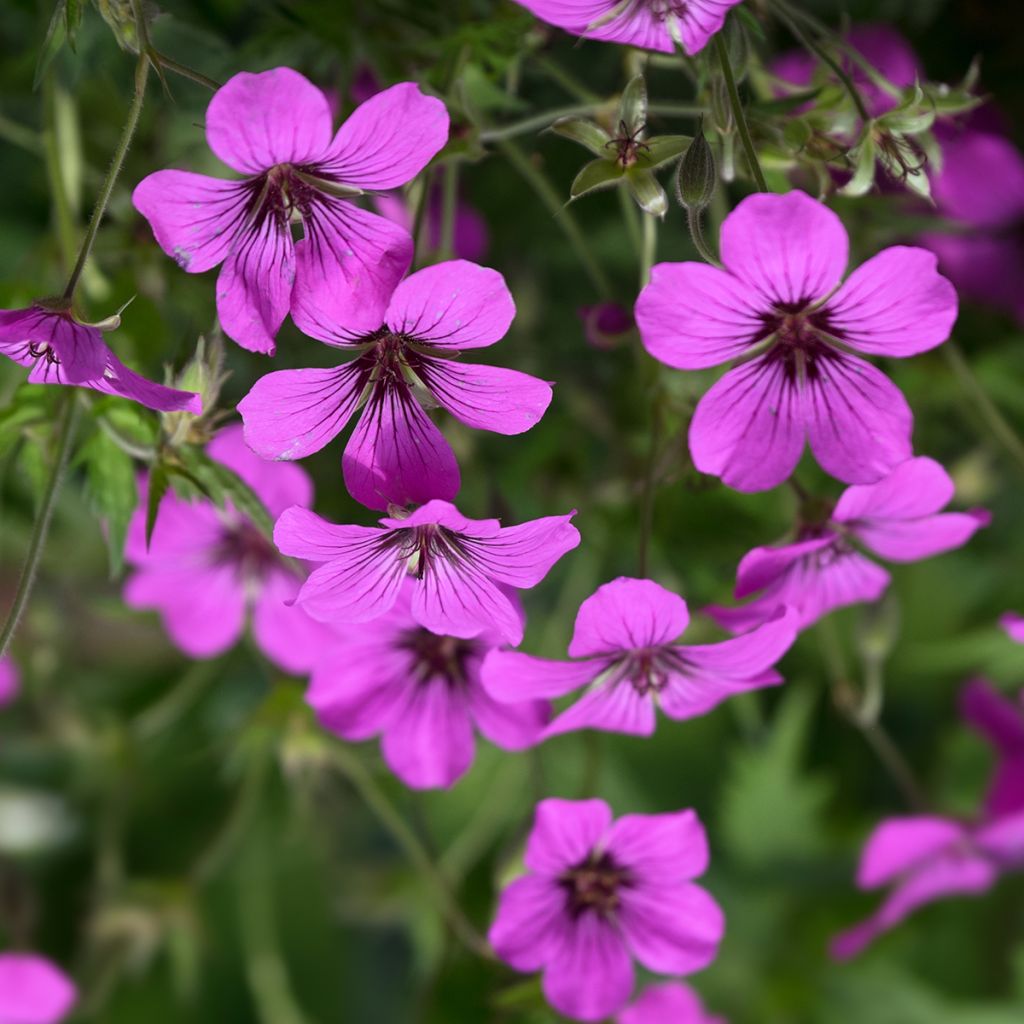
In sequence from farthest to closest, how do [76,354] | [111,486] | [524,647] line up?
[524,647] < [111,486] < [76,354]

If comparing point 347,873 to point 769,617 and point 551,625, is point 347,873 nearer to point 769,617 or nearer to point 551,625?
point 551,625

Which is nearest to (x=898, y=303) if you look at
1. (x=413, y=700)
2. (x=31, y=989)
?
(x=413, y=700)

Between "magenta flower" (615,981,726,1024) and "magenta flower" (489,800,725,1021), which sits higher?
"magenta flower" (489,800,725,1021)

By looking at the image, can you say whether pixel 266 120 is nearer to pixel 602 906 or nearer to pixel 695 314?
pixel 695 314

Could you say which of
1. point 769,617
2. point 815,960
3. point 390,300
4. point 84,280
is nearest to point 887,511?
point 769,617

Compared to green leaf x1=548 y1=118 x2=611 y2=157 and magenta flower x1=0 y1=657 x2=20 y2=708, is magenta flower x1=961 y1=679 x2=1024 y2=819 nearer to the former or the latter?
green leaf x1=548 y1=118 x2=611 y2=157

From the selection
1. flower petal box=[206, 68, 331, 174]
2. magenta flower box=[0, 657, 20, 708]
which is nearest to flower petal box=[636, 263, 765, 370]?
flower petal box=[206, 68, 331, 174]
